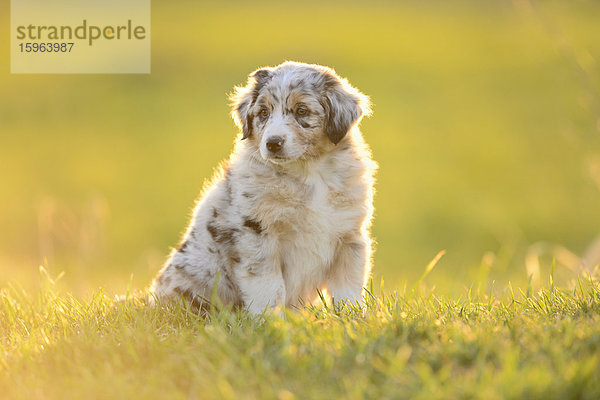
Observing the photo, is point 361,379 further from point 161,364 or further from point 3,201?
point 3,201

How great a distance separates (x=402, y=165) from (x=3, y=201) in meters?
9.21

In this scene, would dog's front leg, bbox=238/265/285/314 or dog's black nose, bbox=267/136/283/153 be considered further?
dog's black nose, bbox=267/136/283/153

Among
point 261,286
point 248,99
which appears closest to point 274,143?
point 248,99

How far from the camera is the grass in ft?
10.2

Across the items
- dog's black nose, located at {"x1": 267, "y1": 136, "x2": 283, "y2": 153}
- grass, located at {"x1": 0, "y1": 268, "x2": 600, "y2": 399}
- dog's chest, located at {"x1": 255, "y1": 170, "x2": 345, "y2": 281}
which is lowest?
grass, located at {"x1": 0, "y1": 268, "x2": 600, "y2": 399}

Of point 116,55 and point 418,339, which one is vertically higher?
point 116,55

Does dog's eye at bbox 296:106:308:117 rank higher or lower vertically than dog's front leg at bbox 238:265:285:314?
higher

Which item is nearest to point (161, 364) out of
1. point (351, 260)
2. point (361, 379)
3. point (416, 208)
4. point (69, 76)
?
point (361, 379)

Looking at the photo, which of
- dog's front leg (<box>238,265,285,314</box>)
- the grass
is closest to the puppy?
dog's front leg (<box>238,265,285,314</box>)

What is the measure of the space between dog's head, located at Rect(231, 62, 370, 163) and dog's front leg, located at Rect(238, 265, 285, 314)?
0.83 metres

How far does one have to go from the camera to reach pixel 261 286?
478 cm

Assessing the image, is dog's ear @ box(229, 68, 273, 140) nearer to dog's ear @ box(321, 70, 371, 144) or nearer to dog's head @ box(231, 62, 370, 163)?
dog's head @ box(231, 62, 370, 163)

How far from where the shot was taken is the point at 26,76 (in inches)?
890

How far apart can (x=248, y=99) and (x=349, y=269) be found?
1.67 meters
